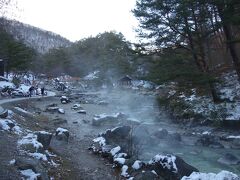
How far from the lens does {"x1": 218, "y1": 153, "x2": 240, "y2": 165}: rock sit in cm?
1308

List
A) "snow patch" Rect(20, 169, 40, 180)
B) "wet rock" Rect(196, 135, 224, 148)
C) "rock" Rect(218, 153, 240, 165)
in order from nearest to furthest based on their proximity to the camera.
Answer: "snow patch" Rect(20, 169, 40, 180) → "rock" Rect(218, 153, 240, 165) → "wet rock" Rect(196, 135, 224, 148)

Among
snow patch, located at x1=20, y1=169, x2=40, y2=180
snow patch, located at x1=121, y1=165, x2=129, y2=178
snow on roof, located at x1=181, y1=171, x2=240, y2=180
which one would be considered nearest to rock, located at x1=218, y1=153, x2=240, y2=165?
snow patch, located at x1=121, y1=165, x2=129, y2=178

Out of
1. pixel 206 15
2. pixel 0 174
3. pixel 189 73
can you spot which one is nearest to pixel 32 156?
pixel 0 174

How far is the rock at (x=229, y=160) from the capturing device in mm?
13078

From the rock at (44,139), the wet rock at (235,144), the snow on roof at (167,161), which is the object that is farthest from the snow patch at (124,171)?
the wet rock at (235,144)

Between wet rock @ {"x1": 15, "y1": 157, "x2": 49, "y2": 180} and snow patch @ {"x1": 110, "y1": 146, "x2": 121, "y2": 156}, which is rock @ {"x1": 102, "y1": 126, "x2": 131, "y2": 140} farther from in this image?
wet rock @ {"x1": 15, "y1": 157, "x2": 49, "y2": 180}

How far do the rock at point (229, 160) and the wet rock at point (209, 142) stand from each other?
2.61 m

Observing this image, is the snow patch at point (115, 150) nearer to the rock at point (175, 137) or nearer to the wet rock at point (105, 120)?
the rock at point (175, 137)

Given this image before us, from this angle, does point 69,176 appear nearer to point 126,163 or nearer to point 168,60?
point 126,163

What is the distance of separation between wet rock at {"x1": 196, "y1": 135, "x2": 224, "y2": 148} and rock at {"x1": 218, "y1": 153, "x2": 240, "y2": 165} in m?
2.61

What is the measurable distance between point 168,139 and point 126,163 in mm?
6778

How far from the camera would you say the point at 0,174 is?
7.72m

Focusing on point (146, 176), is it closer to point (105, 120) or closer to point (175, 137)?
point (175, 137)

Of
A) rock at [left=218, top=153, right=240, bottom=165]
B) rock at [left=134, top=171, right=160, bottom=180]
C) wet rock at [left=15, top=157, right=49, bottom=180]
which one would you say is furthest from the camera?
rock at [left=218, top=153, right=240, bottom=165]
